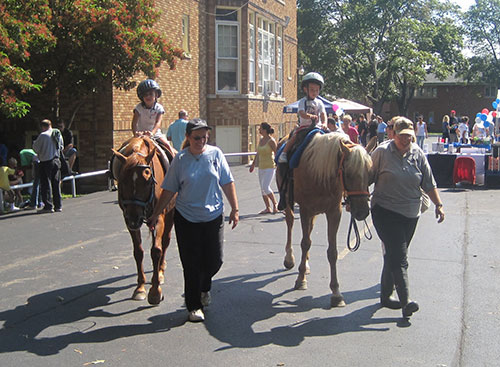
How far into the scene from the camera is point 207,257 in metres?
5.96

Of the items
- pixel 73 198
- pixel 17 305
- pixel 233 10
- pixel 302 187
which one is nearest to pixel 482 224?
pixel 302 187

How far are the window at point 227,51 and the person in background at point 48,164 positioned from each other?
1296cm

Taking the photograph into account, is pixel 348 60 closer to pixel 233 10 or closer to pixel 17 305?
pixel 233 10

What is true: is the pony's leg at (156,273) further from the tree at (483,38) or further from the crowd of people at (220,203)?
the tree at (483,38)

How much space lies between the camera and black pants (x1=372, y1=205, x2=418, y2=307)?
605cm

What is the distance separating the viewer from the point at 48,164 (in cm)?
1309

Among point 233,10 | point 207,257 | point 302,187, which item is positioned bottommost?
point 207,257

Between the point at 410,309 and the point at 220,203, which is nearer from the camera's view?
the point at 410,309

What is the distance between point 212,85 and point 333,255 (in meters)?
19.2

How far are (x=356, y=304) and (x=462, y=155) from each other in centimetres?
1285

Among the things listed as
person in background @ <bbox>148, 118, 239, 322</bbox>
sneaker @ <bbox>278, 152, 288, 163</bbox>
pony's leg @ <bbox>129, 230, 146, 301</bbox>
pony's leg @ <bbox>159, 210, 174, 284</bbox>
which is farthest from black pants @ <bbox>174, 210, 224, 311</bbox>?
sneaker @ <bbox>278, 152, 288, 163</bbox>

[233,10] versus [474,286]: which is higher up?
[233,10]

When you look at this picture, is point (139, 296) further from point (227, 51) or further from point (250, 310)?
point (227, 51)

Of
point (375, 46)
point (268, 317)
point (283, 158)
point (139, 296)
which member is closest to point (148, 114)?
point (283, 158)
